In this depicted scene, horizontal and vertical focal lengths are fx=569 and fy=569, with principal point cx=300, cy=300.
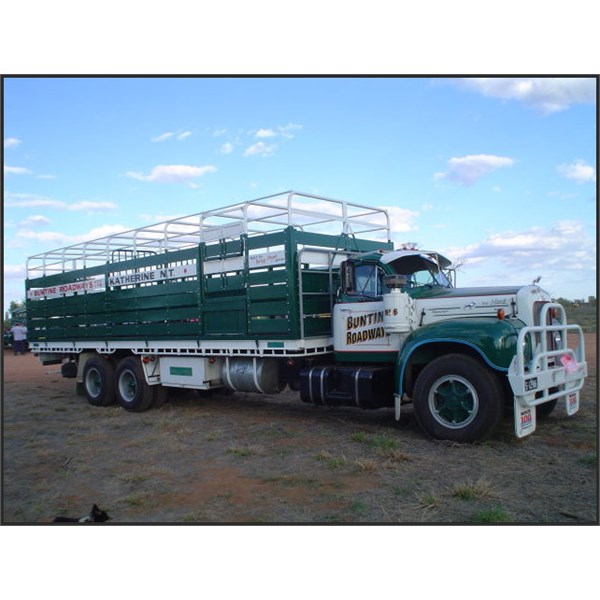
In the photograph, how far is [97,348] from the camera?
11641mm

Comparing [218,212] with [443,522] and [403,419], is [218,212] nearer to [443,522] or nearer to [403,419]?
[403,419]

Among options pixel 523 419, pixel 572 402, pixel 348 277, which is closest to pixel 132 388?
pixel 348 277

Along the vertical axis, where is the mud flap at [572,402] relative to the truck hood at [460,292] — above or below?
below

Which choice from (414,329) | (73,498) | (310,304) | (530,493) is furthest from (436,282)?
(73,498)

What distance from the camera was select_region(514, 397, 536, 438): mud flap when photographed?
600 centimetres

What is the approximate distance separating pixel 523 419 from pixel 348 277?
2821 millimetres

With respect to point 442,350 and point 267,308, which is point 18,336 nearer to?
point 267,308

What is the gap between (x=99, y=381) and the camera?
11.5 m

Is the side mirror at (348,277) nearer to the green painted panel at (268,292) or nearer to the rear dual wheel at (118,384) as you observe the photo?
the green painted panel at (268,292)

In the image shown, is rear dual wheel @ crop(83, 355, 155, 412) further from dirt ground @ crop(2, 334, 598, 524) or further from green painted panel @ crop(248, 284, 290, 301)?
green painted panel @ crop(248, 284, 290, 301)

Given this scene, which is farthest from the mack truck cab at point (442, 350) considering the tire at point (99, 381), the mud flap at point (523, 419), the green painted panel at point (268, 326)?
the tire at point (99, 381)

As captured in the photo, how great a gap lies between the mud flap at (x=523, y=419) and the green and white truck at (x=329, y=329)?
14 millimetres

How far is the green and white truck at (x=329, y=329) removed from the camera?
21.4 ft

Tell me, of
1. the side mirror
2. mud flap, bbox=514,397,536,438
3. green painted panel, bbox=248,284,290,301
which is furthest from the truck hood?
green painted panel, bbox=248,284,290,301
